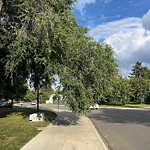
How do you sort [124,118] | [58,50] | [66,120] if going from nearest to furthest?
Result: [58,50] < [66,120] < [124,118]

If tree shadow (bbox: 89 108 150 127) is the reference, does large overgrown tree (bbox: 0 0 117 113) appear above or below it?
above

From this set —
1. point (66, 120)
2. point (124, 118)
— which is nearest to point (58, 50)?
point (66, 120)

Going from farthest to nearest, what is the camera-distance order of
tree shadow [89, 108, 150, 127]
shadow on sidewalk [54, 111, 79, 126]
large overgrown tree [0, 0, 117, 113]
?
tree shadow [89, 108, 150, 127], shadow on sidewalk [54, 111, 79, 126], large overgrown tree [0, 0, 117, 113]

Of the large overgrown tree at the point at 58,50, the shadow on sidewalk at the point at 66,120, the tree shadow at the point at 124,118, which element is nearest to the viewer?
the large overgrown tree at the point at 58,50

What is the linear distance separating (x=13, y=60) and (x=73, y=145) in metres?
8.29

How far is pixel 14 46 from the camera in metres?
18.2

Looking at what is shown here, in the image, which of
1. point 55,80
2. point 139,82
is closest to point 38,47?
point 55,80

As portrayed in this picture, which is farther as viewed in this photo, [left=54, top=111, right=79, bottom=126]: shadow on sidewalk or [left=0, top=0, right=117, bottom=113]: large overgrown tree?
[left=54, top=111, right=79, bottom=126]: shadow on sidewalk

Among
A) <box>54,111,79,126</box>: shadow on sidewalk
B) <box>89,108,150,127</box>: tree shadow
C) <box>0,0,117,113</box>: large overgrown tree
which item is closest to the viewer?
<box>0,0,117,113</box>: large overgrown tree

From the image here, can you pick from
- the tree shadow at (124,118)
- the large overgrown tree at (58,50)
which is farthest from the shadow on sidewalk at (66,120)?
the large overgrown tree at (58,50)

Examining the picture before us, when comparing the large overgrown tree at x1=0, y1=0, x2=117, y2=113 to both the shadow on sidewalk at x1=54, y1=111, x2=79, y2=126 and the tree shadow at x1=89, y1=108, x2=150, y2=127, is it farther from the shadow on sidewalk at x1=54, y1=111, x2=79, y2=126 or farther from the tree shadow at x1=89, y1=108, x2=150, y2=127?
the tree shadow at x1=89, y1=108, x2=150, y2=127

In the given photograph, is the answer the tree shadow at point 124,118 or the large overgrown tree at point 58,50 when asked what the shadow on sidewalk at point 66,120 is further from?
the large overgrown tree at point 58,50

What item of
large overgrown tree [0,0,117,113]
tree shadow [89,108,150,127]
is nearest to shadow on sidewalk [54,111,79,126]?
tree shadow [89,108,150,127]

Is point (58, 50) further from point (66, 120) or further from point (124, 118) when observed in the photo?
point (124, 118)
